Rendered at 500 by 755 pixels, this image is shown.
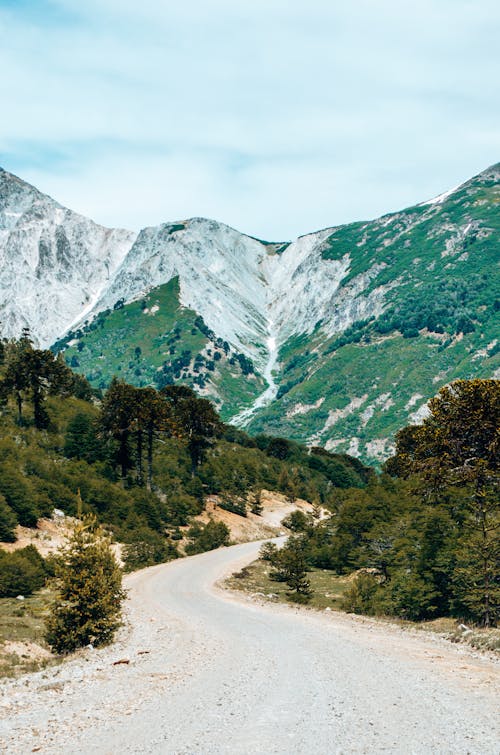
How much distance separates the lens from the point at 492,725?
538 inches

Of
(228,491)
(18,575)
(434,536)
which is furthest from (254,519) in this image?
(434,536)

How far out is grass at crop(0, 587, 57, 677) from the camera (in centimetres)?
2310

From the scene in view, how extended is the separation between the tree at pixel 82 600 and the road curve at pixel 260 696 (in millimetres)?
1459

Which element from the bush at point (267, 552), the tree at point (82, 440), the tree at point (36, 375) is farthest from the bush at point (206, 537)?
the tree at point (36, 375)

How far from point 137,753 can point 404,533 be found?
120 ft

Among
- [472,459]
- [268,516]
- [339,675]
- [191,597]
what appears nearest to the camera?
[339,675]

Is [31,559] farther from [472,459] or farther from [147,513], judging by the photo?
[472,459]

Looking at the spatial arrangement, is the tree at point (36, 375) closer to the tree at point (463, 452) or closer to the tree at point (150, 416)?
the tree at point (150, 416)

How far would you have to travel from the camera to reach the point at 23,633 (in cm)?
2872

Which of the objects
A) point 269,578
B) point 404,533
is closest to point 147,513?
point 269,578

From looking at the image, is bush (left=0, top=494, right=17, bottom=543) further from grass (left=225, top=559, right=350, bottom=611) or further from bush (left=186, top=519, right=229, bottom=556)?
bush (left=186, top=519, right=229, bottom=556)

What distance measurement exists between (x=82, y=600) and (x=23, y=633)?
184 inches

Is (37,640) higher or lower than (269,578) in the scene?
higher

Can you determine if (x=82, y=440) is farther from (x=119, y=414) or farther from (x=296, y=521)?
(x=296, y=521)
